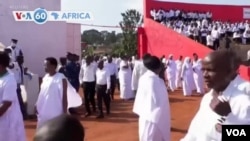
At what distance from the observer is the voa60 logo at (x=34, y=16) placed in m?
20.7

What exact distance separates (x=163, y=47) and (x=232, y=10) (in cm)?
1037

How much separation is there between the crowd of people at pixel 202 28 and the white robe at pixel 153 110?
24254 mm

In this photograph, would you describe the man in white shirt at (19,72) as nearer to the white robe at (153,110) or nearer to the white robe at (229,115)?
the white robe at (153,110)

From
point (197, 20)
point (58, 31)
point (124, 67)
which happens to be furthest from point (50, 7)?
point (197, 20)

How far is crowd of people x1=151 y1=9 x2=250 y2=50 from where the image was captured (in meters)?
31.8

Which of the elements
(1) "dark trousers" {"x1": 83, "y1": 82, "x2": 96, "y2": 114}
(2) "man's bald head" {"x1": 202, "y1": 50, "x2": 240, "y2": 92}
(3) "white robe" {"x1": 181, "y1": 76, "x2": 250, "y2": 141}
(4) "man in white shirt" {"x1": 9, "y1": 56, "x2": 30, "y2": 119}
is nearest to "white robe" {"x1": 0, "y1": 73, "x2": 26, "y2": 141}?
(3) "white robe" {"x1": 181, "y1": 76, "x2": 250, "y2": 141}

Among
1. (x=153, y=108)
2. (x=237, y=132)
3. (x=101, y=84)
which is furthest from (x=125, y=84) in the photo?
(x=237, y=132)

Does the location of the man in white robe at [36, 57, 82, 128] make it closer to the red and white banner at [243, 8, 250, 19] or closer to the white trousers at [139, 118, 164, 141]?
the white trousers at [139, 118, 164, 141]

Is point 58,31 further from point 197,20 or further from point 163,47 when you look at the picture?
point 197,20

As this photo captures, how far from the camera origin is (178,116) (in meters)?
14.1

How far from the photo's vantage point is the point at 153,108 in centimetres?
679

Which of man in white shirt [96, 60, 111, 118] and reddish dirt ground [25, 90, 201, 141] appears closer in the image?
reddish dirt ground [25, 90, 201, 141]

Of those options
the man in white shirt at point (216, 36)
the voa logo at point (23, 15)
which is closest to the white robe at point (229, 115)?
the voa logo at point (23, 15)

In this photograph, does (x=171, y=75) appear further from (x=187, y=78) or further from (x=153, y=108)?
(x=153, y=108)
